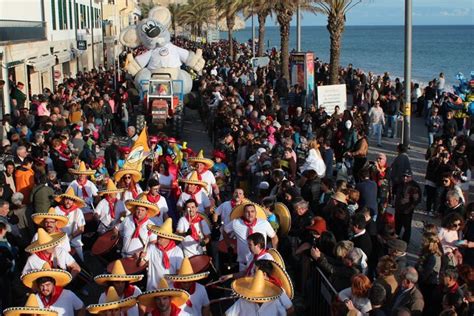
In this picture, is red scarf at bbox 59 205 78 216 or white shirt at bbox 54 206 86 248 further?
red scarf at bbox 59 205 78 216

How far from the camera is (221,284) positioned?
7.62 m

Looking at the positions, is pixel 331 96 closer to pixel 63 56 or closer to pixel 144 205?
pixel 144 205

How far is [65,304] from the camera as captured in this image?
6133 mm

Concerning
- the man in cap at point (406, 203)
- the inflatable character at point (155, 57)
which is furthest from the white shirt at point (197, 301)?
the inflatable character at point (155, 57)

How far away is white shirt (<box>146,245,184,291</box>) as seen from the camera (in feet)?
22.4

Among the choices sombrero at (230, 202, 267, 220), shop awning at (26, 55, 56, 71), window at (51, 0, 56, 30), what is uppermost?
window at (51, 0, 56, 30)

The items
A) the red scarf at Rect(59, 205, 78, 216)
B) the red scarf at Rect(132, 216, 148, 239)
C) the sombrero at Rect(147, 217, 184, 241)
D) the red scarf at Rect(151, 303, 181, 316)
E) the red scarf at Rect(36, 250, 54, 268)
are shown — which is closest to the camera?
the red scarf at Rect(151, 303, 181, 316)

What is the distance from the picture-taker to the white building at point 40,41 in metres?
22.8

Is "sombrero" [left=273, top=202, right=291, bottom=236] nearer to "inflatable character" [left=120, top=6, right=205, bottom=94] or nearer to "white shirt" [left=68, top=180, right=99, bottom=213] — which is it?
"white shirt" [left=68, top=180, right=99, bottom=213]

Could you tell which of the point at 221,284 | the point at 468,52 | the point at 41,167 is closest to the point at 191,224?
the point at 221,284

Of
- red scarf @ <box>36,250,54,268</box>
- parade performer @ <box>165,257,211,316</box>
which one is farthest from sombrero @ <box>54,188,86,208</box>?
parade performer @ <box>165,257,211,316</box>

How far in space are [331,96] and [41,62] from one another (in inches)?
493

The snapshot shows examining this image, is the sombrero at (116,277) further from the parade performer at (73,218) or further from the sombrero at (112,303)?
the parade performer at (73,218)

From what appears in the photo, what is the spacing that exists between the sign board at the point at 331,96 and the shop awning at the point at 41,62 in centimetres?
1128
